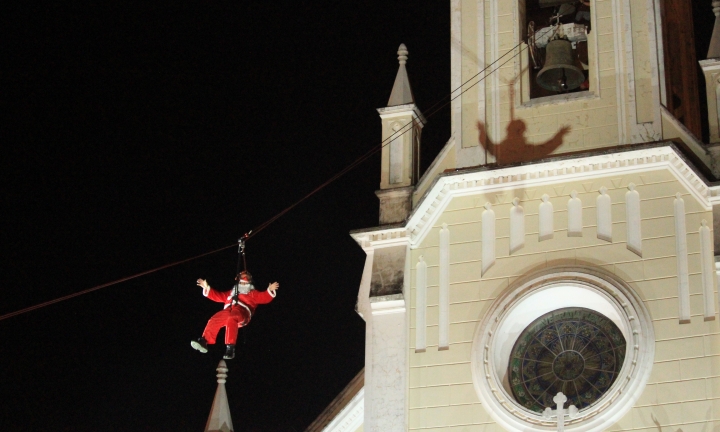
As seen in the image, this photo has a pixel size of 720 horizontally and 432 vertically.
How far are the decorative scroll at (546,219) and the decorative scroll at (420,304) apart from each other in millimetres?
1796

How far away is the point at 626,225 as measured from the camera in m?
23.0

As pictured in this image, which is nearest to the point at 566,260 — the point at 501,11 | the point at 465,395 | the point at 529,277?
the point at 529,277

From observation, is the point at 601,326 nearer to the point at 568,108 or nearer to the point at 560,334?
the point at 560,334

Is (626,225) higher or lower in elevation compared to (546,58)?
lower

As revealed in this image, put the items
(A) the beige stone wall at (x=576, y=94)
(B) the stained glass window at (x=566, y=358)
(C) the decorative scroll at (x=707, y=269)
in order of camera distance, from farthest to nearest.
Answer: (A) the beige stone wall at (x=576, y=94) → (B) the stained glass window at (x=566, y=358) → (C) the decorative scroll at (x=707, y=269)

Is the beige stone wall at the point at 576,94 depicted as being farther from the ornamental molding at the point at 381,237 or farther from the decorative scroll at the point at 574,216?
the ornamental molding at the point at 381,237

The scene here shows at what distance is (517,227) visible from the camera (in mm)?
23656

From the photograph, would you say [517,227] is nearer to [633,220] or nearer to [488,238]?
[488,238]

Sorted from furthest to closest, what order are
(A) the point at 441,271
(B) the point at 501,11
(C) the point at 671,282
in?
(B) the point at 501,11
(A) the point at 441,271
(C) the point at 671,282

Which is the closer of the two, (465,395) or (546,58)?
(465,395)

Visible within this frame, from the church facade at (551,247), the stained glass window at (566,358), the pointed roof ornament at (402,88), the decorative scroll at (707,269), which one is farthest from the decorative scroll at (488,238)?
the decorative scroll at (707,269)

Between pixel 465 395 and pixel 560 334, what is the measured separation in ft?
5.43

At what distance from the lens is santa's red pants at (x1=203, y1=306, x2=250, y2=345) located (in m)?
24.2

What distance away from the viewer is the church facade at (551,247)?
2217 cm
